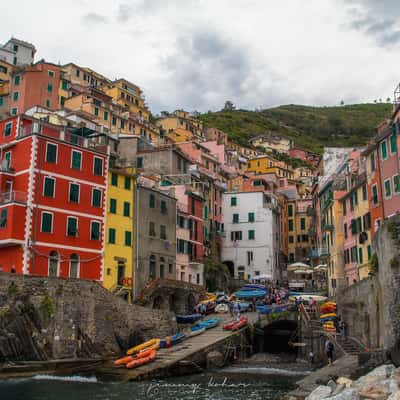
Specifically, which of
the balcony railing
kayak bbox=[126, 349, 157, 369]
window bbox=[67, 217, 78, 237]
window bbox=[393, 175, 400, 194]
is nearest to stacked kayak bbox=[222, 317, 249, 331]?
kayak bbox=[126, 349, 157, 369]

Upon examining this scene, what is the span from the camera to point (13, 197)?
41031 mm

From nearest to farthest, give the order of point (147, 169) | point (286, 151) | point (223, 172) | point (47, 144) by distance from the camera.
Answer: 1. point (47, 144)
2. point (147, 169)
3. point (223, 172)
4. point (286, 151)

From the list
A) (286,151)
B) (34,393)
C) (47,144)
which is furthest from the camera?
(286,151)

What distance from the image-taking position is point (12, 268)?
4075 cm

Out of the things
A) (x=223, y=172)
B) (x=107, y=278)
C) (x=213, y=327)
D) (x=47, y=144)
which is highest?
(x=223, y=172)

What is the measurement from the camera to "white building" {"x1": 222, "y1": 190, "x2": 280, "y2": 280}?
7731 cm

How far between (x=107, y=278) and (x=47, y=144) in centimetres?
1302

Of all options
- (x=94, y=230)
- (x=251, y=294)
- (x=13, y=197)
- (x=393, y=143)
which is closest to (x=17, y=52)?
(x=94, y=230)

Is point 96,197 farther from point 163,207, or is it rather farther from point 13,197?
point 163,207

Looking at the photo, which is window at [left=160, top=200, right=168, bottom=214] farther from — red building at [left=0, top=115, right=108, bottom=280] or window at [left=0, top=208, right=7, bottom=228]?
window at [left=0, top=208, right=7, bottom=228]

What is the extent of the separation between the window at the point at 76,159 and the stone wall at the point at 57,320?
36.5 feet

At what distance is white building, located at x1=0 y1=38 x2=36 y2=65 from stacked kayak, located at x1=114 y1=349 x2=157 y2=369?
81.5 m

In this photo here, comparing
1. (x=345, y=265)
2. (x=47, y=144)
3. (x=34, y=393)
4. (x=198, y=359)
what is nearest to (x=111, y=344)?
(x=198, y=359)

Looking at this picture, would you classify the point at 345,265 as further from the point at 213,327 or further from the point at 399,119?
the point at 399,119
